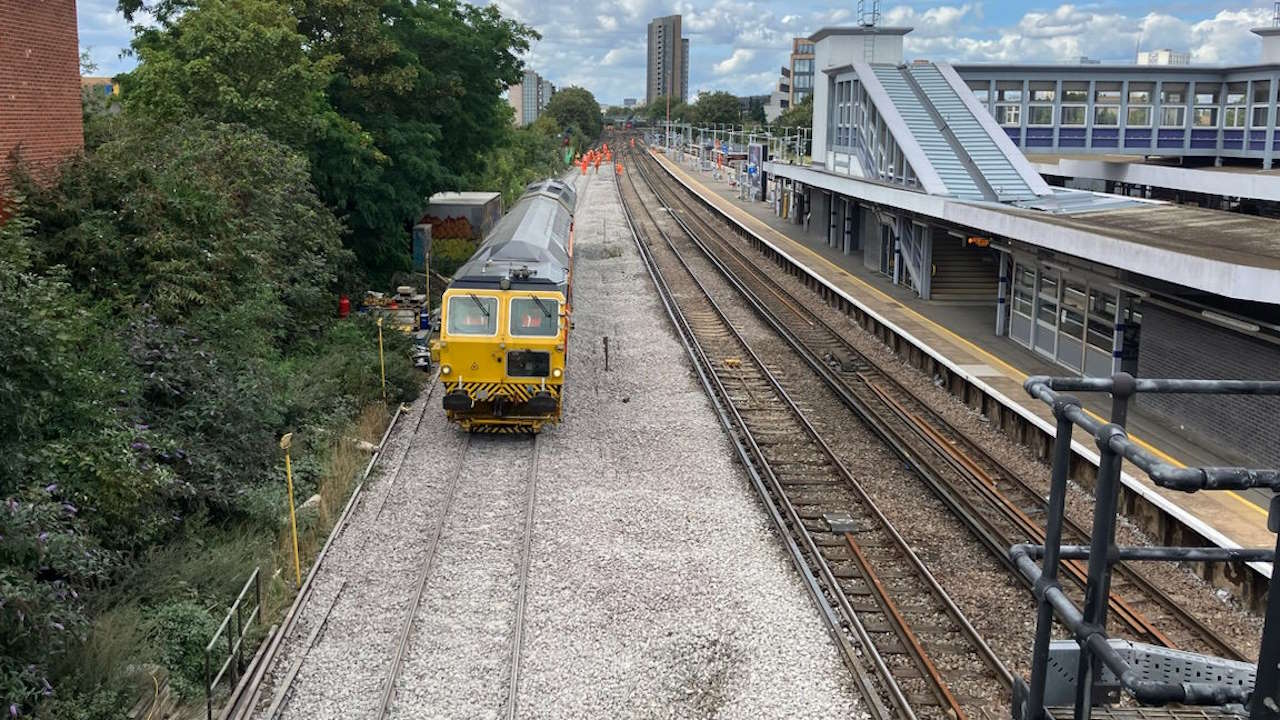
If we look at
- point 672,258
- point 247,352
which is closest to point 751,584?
point 247,352

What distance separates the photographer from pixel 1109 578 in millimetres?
3828

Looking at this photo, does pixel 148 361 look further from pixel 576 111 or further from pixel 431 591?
pixel 576 111

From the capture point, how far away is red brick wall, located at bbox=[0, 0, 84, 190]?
14891 millimetres

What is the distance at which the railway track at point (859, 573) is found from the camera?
9867mm

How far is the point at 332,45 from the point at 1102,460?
89.6 feet

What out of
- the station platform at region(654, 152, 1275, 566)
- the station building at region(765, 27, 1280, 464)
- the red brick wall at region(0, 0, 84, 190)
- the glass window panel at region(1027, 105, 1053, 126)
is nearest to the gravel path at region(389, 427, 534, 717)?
the station platform at region(654, 152, 1275, 566)

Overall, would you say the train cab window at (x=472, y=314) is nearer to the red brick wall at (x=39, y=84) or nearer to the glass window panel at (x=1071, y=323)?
the red brick wall at (x=39, y=84)

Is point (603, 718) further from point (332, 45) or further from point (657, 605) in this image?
point (332, 45)

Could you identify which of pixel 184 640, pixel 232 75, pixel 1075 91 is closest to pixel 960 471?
pixel 184 640

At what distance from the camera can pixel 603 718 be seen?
31.0ft

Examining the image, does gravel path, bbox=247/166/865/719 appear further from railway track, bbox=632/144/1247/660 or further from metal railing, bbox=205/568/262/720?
railway track, bbox=632/144/1247/660

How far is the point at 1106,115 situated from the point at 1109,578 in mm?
34628

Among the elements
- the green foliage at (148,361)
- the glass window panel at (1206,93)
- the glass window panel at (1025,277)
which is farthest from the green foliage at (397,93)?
the glass window panel at (1206,93)

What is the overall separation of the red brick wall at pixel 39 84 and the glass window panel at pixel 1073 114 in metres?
28.8
